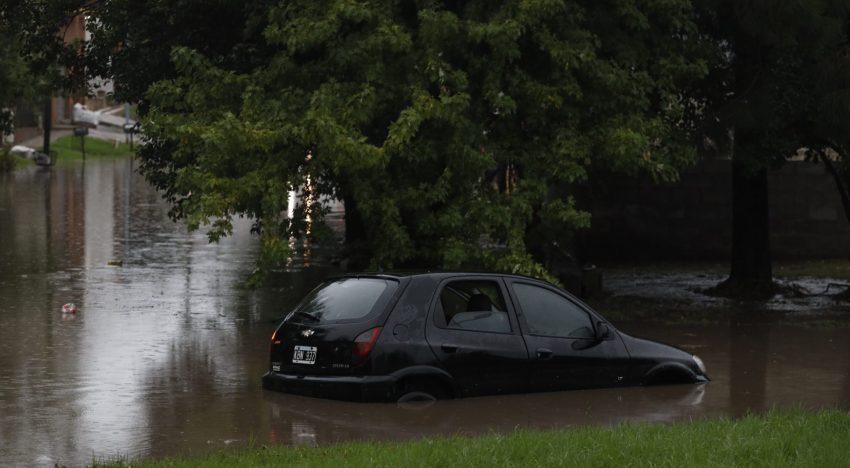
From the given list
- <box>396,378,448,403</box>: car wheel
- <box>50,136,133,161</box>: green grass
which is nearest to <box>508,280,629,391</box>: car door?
<box>396,378,448,403</box>: car wheel

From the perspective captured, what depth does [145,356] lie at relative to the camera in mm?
15336

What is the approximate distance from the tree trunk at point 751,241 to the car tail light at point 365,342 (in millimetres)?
11678

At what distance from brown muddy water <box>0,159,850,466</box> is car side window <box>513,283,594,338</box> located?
0.56 metres

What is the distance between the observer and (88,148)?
82.4 m

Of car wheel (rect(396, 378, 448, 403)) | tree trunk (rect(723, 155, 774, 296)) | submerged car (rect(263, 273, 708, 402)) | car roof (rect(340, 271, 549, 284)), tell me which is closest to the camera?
submerged car (rect(263, 273, 708, 402))

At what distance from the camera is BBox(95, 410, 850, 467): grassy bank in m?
8.95

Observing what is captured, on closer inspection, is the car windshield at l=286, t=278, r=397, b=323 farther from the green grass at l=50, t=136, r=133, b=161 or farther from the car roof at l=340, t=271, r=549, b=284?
the green grass at l=50, t=136, r=133, b=161

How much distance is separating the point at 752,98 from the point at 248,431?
9948mm

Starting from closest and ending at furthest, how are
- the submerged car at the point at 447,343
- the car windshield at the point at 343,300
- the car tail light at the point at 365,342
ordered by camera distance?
the car tail light at the point at 365,342 < the submerged car at the point at 447,343 < the car windshield at the point at 343,300

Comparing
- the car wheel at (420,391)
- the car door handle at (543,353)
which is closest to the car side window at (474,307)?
the car door handle at (543,353)

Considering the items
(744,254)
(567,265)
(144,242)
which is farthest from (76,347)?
(144,242)

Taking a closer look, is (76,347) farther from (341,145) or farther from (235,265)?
(235,265)

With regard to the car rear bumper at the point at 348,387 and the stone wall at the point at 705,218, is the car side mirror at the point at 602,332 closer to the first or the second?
the car rear bumper at the point at 348,387

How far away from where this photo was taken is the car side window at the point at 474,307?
12.3 m
